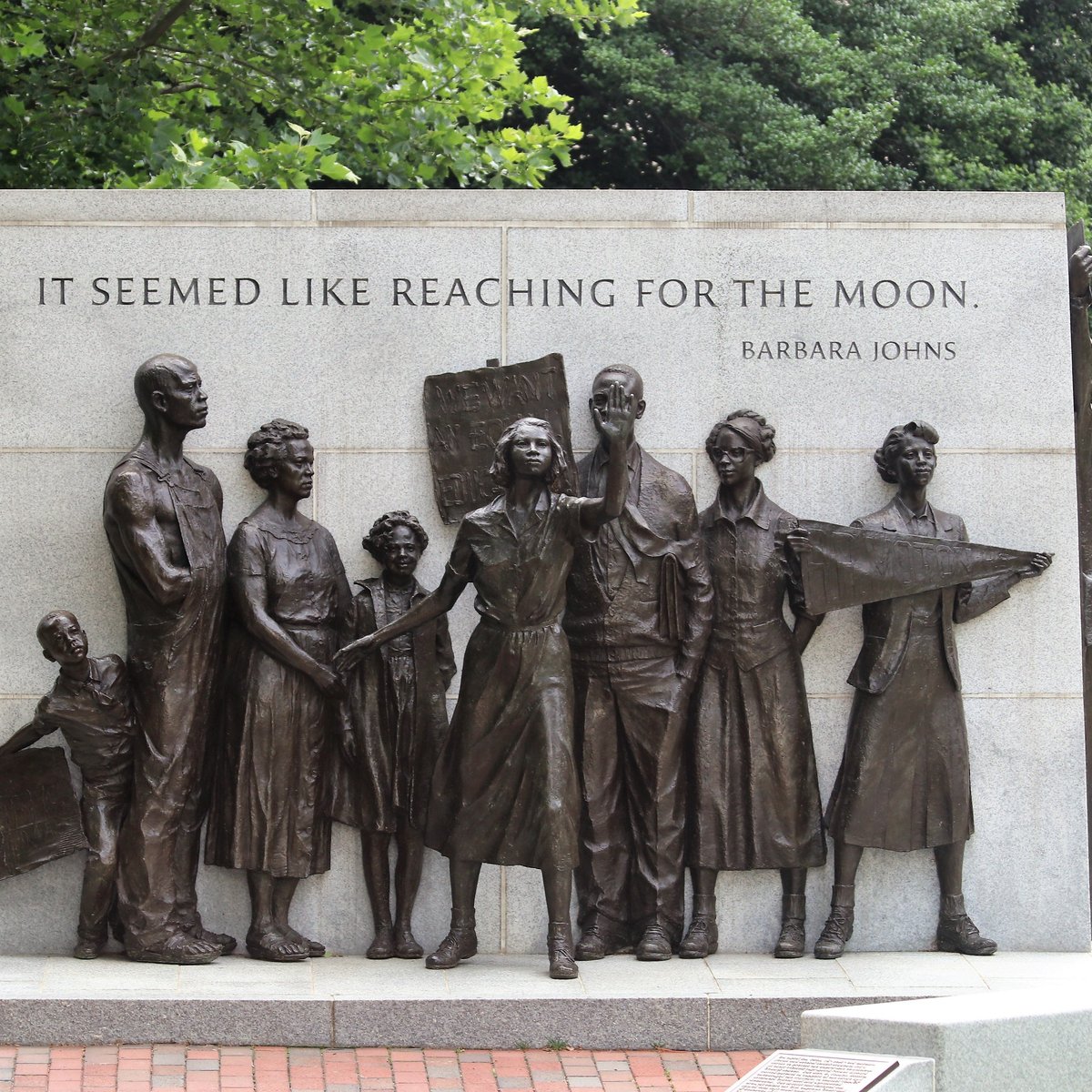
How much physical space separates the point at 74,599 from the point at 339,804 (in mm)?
1808

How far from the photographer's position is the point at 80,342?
38.1 feet

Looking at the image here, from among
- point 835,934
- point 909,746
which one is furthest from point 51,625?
point 909,746

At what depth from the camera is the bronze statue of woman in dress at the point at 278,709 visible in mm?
11180

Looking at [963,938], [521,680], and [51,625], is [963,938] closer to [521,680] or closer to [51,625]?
[521,680]

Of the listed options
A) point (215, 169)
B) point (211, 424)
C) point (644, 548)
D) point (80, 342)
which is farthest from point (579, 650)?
point (215, 169)

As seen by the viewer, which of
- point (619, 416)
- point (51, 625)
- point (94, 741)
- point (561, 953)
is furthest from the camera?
point (94, 741)

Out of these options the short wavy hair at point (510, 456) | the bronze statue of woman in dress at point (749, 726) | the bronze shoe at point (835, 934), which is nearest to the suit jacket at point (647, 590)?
the bronze statue of woman in dress at point (749, 726)

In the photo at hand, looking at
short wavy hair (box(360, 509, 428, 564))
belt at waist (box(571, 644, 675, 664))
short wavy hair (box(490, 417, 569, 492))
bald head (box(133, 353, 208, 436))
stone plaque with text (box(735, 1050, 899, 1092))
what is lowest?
stone plaque with text (box(735, 1050, 899, 1092))

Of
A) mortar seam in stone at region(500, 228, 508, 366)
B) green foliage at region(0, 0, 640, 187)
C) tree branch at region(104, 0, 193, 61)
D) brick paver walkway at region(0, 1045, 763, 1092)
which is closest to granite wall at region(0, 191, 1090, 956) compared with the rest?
mortar seam in stone at region(500, 228, 508, 366)

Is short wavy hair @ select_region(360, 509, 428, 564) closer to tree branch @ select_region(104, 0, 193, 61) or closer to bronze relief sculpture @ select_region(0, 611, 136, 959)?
Result: bronze relief sculpture @ select_region(0, 611, 136, 959)

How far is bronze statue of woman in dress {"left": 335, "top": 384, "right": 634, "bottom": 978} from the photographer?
10.7m

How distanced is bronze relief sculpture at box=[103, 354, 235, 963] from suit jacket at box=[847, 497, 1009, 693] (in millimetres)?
3442

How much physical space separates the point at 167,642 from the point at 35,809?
1143mm

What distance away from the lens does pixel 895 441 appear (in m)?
11.6
